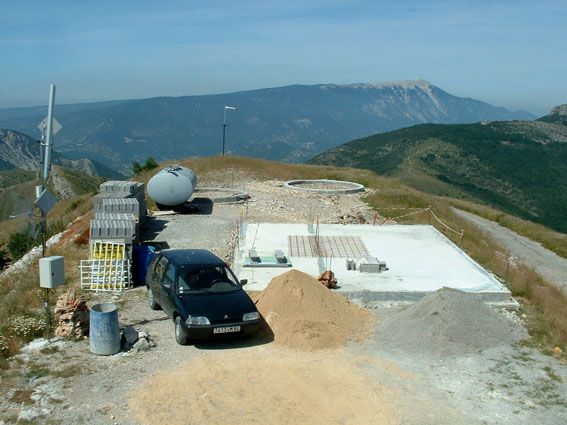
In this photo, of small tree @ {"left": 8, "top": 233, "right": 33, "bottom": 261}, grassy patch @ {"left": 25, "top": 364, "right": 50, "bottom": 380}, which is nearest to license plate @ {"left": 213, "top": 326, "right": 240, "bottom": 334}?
grassy patch @ {"left": 25, "top": 364, "right": 50, "bottom": 380}

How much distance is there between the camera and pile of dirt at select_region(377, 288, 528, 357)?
959 centimetres

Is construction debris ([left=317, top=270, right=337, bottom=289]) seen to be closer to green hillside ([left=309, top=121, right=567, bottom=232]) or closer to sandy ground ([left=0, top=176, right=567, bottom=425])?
sandy ground ([left=0, top=176, right=567, bottom=425])

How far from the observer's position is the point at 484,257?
666 inches

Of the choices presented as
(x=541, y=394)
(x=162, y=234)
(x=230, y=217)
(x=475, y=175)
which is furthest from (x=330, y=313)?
(x=475, y=175)

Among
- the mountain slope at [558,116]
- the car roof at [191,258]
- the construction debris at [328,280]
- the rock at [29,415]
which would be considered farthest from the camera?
the mountain slope at [558,116]

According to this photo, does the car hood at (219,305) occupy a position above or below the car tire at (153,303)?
above

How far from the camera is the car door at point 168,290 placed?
32.4 feet

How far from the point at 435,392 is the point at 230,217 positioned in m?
15.5

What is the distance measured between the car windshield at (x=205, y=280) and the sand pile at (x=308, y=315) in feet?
2.87

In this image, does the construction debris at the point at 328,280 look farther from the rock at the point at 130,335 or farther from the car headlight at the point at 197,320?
the rock at the point at 130,335

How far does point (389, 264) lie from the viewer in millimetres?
14469

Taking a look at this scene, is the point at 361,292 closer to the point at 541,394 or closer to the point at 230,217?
the point at 541,394

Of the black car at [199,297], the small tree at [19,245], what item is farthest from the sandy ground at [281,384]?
the small tree at [19,245]

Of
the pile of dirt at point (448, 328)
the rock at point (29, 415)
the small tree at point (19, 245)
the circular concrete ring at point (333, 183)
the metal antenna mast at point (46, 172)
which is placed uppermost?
the metal antenna mast at point (46, 172)
